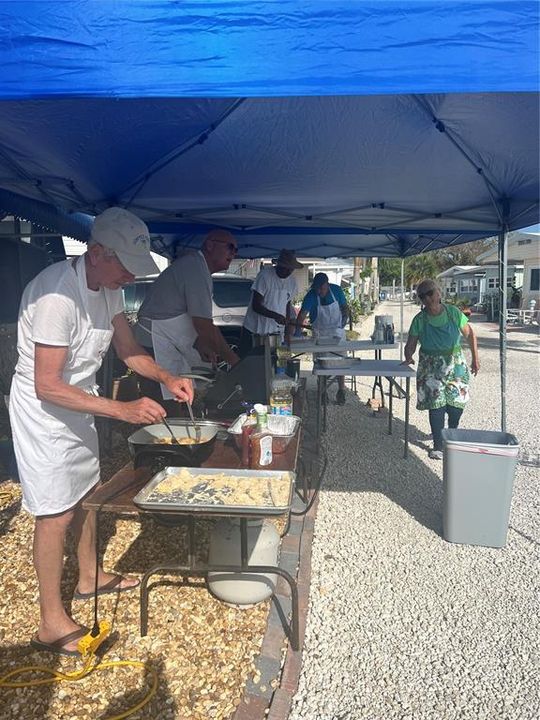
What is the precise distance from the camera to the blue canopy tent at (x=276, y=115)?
1.53 meters

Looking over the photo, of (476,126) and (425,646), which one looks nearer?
(425,646)

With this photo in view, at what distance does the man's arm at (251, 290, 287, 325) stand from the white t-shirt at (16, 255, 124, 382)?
13.1ft

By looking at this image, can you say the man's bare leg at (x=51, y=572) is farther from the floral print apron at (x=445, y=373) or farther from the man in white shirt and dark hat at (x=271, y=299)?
the man in white shirt and dark hat at (x=271, y=299)

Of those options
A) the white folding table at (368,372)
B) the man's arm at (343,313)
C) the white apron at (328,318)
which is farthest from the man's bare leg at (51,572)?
the man's arm at (343,313)

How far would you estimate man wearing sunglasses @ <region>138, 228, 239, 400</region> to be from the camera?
3.56m

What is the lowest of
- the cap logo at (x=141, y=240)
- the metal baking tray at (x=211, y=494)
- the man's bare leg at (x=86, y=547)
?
the man's bare leg at (x=86, y=547)

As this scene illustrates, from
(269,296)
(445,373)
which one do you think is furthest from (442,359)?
(269,296)

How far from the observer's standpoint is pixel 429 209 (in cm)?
489

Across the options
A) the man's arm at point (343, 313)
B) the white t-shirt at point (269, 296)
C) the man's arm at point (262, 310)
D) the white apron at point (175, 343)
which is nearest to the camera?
the white apron at point (175, 343)

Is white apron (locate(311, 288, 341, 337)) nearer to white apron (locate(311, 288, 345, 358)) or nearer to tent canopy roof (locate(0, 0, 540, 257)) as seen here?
white apron (locate(311, 288, 345, 358))

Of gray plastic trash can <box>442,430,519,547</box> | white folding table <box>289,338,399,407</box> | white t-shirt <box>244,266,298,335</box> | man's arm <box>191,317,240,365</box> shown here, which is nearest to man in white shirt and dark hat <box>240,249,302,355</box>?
white t-shirt <box>244,266,298,335</box>

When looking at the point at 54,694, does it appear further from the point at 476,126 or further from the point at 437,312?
the point at 437,312

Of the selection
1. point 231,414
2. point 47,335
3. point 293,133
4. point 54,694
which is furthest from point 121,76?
point 54,694

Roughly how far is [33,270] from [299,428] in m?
4.03
